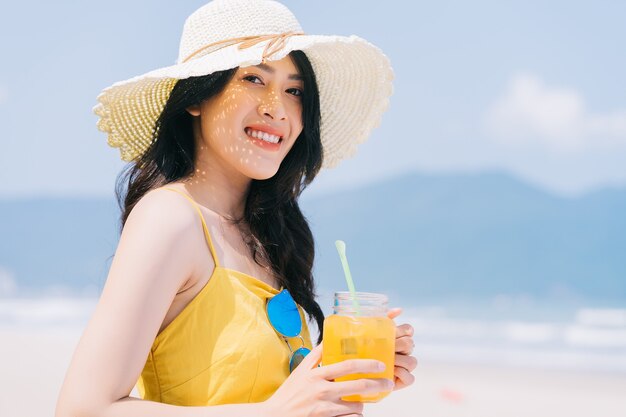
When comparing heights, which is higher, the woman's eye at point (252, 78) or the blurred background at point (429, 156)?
the blurred background at point (429, 156)

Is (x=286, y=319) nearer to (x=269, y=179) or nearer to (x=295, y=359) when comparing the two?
(x=295, y=359)

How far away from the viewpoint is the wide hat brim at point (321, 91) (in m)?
2.01

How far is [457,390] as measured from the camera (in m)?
5.98

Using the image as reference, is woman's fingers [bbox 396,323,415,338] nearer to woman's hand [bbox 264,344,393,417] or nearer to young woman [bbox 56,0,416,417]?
young woman [bbox 56,0,416,417]

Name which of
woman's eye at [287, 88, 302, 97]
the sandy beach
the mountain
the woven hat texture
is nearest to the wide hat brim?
the woven hat texture

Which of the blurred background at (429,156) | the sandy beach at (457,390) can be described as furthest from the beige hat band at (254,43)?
the blurred background at (429,156)

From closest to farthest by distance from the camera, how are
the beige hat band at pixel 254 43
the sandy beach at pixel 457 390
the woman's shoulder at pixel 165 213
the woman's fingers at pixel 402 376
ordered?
the woman's shoulder at pixel 165 213, the woman's fingers at pixel 402 376, the beige hat band at pixel 254 43, the sandy beach at pixel 457 390

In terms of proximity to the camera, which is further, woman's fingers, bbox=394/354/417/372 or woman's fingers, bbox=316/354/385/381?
woman's fingers, bbox=394/354/417/372

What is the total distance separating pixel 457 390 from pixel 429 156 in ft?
44.4

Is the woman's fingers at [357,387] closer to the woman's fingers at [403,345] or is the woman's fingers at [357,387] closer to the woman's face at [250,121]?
the woman's fingers at [403,345]

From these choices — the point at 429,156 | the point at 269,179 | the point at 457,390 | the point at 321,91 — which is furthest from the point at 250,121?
the point at 429,156

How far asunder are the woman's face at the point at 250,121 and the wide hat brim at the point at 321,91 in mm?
87

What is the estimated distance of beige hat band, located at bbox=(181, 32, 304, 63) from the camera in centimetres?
199

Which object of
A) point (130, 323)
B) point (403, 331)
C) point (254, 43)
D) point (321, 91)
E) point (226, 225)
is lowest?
point (130, 323)
